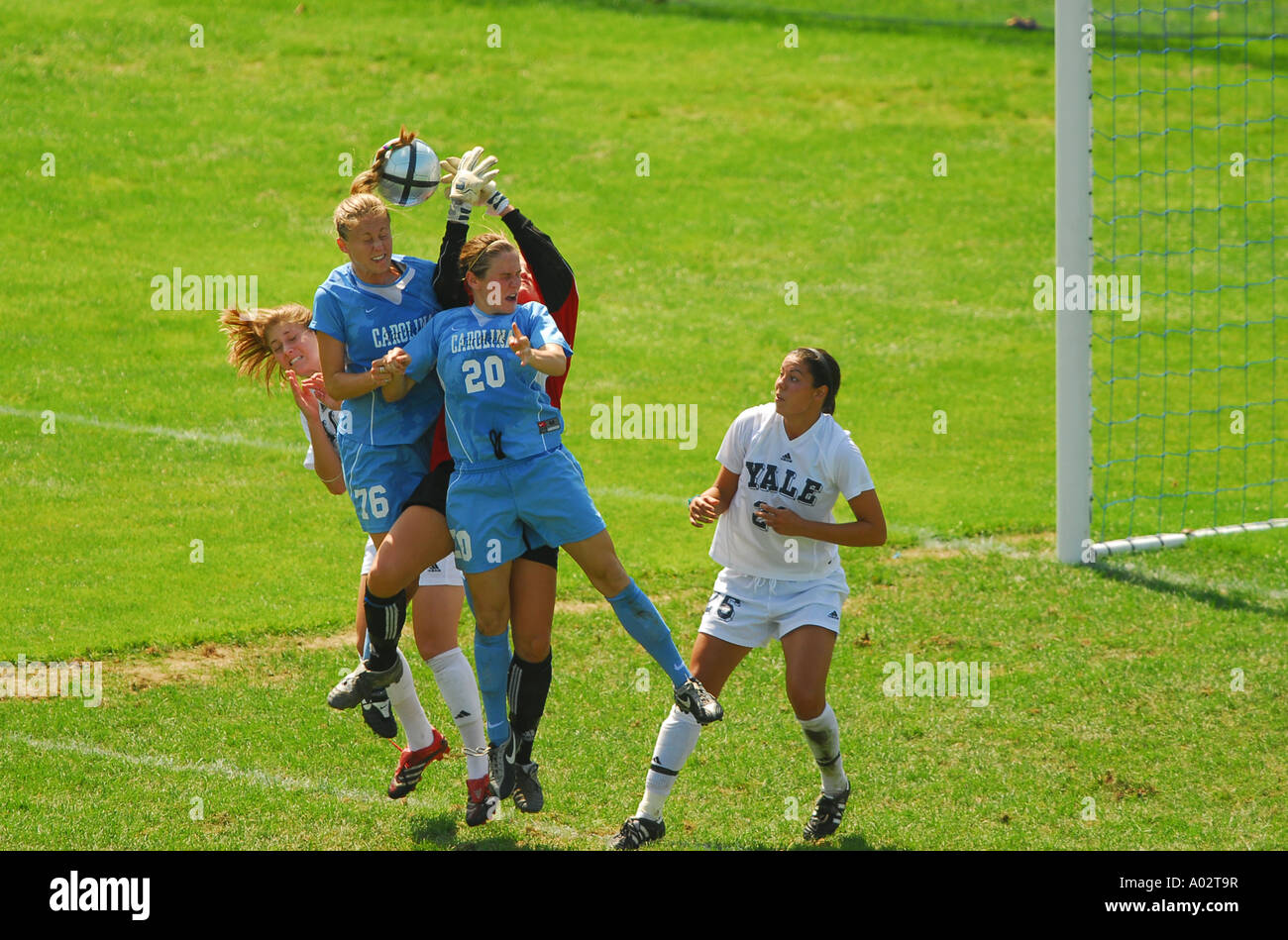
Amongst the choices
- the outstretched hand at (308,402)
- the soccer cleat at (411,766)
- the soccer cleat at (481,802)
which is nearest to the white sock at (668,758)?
the soccer cleat at (481,802)

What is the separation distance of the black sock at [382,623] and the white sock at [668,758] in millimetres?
1351

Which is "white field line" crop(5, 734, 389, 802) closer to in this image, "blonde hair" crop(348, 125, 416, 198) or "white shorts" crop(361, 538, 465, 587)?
"white shorts" crop(361, 538, 465, 587)

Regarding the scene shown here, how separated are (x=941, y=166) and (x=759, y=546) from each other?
14.8 m

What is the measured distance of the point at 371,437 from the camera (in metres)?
6.99

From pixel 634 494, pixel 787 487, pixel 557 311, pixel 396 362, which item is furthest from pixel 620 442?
pixel 396 362

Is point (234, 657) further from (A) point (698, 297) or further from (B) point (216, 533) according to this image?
(A) point (698, 297)

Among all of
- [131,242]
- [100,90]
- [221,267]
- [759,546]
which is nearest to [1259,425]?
[759,546]

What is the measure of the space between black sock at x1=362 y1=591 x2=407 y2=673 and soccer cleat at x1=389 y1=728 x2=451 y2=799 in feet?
1.94

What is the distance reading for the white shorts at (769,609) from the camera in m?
6.96

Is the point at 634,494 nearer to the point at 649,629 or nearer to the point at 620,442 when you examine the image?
the point at 620,442

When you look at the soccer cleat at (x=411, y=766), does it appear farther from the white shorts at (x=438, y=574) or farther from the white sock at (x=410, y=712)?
the white shorts at (x=438, y=574)

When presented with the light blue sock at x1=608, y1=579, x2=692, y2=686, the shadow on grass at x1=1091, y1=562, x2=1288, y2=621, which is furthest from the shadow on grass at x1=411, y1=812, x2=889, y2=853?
the shadow on grass at x1=1091, y1=562, x2=1288, y2=621

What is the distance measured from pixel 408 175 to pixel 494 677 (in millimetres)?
2389

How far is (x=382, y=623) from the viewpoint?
6.95 meters
